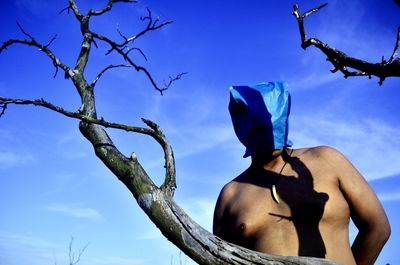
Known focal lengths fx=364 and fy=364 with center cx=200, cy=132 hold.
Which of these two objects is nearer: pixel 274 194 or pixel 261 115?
pixel 274 194

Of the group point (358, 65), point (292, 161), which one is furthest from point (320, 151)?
point (358, 65)

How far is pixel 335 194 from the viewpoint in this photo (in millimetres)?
2336

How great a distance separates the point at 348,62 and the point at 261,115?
3.61 ft

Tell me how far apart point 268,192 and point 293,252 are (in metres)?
0.48

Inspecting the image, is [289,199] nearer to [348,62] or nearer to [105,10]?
[348,62]

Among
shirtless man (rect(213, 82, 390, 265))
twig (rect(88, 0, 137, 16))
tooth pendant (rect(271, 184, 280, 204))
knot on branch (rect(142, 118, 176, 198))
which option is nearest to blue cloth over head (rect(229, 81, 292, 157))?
shirtless man (rect(213, 82, 390, 265))

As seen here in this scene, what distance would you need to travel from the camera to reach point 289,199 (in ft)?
7.78

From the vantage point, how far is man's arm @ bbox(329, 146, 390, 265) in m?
2.29

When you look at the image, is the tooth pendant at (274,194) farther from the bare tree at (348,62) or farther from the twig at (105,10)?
the twig at (105,10)

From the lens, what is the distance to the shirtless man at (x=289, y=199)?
2240 millimetres

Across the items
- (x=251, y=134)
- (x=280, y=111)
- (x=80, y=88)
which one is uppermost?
(x=80, y=88)

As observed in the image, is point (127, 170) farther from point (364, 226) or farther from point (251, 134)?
point (364, 226)

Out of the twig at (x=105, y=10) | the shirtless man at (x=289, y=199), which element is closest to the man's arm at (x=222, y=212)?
the shirtless man at (x=289, y=199)

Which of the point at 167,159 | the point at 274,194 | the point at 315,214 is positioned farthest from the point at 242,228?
the point at 167,159
